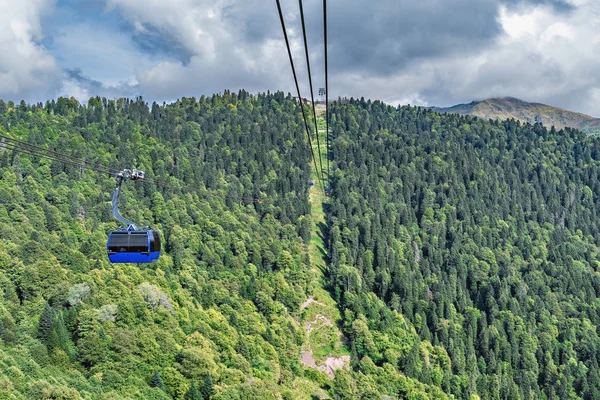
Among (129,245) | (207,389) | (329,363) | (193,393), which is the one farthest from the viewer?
(329,363)

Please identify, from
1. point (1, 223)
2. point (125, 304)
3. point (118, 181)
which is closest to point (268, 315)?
point (125, 304)

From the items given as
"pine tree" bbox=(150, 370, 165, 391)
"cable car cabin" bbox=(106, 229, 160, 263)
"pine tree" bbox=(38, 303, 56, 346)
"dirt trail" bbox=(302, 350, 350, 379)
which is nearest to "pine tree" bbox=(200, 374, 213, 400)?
"pine tree" bbox=(150, 370, 165, 391)

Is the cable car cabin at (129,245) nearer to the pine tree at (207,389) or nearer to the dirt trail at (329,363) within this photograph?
the pine tree at (207,389)

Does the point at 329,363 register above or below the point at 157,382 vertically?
below

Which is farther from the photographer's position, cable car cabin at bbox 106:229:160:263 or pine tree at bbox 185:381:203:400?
pine tree at bbox 185:381:203:400

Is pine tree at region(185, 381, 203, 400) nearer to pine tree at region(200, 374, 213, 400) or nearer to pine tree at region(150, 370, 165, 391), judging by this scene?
pine tree at region(200, 374, 213, 400)

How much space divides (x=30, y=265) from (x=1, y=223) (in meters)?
36.6

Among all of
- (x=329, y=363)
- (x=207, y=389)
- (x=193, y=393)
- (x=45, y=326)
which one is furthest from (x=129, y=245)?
(x=329, y=363)

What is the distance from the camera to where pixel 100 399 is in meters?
106

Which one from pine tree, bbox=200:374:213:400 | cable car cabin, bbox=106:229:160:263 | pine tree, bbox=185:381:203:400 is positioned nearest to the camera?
cable car cabin, bbox=106:229:160:263

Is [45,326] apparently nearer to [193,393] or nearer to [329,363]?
[193,393]

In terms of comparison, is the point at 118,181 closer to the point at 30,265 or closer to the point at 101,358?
the point at 101,358

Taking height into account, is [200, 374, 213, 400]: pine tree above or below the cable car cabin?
below

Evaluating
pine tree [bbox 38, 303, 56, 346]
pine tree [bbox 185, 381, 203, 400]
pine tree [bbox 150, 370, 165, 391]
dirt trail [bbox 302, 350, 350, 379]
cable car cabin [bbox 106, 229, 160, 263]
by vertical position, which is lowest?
dirt trail [bbox 302, 350, 350, 379]
